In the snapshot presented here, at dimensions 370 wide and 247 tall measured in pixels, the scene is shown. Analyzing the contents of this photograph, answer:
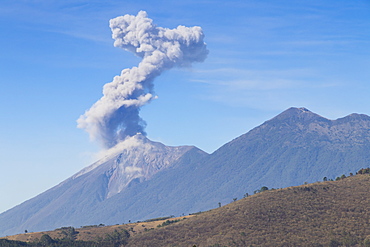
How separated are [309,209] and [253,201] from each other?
1720 cm

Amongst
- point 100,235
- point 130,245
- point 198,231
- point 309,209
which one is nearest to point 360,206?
point 309,209

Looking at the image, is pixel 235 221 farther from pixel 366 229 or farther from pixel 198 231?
pixel 366 229

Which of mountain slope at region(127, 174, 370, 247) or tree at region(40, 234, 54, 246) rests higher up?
tree at region(40, 234, 54, 246)

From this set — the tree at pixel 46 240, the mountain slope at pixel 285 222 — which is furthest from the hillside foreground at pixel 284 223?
the tree at pixel 46 240

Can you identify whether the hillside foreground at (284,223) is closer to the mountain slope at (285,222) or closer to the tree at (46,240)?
the mountain slope at (285,222)

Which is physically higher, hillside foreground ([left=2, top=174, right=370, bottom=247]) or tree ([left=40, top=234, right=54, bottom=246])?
tree ([left=40, top=234, right=54, bottom=246])

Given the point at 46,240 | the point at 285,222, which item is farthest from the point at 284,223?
the point at 46,240

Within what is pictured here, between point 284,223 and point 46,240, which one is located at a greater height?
point 46,240

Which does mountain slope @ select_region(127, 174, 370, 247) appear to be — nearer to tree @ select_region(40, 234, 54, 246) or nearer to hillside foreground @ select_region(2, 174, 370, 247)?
hillside foreground @ select_region(2, 174, 370, 247)

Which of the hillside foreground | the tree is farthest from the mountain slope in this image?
the tree

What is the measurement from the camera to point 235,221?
6452 inches

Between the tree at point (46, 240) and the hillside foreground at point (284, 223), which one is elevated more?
the tree at point (46, 240)

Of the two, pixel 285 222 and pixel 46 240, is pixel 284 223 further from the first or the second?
pixel 46 240

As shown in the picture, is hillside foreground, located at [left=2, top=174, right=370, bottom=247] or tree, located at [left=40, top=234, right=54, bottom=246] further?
tree, located at [left=40, top=234, right=54, bottom=246]
